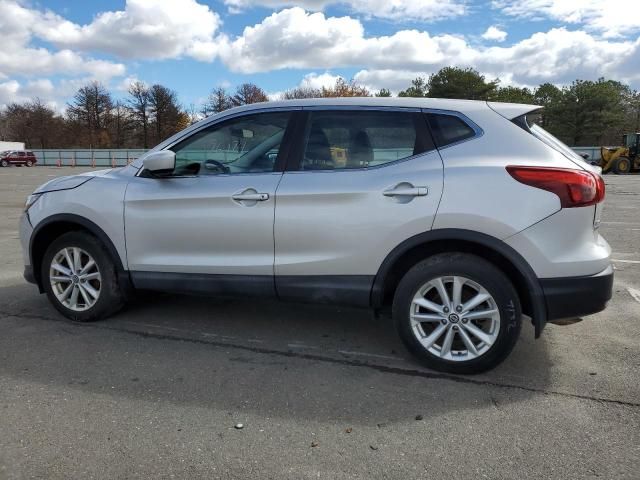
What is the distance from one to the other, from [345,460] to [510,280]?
5.26ft

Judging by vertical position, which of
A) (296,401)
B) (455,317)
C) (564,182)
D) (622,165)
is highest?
(564,182)

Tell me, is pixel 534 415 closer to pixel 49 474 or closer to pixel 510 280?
pixel 510 280

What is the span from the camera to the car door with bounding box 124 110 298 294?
12.6 ft

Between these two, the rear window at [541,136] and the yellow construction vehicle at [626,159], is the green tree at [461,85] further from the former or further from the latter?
the rear window at [541,136]

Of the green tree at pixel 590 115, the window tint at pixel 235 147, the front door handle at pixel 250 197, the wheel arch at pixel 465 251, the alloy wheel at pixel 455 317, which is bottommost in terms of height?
the alloy wheel at pixel 455 317

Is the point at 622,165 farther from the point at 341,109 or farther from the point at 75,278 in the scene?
the point at 75,278

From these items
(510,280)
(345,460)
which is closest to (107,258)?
(345,460)

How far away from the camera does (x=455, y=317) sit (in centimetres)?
344

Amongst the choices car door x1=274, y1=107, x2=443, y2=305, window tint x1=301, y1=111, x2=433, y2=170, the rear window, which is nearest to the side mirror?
car door x1=274, y1=107, x2=443, y2=305

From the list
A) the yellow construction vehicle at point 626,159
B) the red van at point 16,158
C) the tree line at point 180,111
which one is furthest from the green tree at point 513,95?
the red van at point 16,158

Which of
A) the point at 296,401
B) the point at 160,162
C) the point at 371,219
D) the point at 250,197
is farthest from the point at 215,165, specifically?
the point at 296,401

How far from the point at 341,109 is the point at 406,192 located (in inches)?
34.0

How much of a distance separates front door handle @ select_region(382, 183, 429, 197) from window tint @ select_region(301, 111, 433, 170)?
23 cm

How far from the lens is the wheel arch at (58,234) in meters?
4.30
